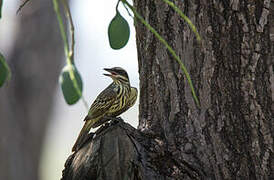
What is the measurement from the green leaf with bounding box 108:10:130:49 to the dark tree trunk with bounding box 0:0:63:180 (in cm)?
478

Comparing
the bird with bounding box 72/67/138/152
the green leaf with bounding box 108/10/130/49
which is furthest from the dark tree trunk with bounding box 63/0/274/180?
the bird with bounding box 72/67/138/152

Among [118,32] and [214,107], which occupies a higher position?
[118,32]

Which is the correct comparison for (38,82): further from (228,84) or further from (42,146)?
(228,84)

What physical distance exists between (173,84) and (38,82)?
4.23m

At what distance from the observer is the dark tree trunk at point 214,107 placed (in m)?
2.33

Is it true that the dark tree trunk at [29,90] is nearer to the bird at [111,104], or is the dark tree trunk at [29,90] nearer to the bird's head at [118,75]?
the bird's head at [118,75]

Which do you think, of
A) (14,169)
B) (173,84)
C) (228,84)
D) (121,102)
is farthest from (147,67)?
(14,169)

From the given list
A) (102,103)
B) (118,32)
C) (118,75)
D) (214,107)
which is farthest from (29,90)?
(118,32)

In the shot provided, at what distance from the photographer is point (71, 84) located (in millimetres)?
1351

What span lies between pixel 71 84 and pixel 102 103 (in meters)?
2.93

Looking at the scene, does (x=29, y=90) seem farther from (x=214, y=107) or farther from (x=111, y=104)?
(x=214, y=107)

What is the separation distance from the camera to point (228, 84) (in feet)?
7.79

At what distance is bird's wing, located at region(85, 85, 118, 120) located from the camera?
4203mm

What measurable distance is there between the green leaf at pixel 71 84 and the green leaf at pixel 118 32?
0.34m
